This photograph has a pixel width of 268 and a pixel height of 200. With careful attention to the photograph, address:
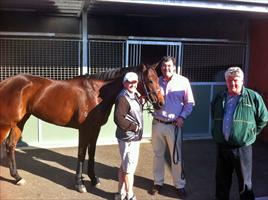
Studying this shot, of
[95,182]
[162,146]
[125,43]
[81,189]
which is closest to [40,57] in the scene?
[125,43]

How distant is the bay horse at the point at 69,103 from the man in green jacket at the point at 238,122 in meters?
1.32

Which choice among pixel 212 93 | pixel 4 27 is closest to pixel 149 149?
pixel 212 93

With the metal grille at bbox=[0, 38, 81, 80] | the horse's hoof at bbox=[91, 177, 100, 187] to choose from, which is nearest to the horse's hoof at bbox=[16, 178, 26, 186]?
the horse's hoof at bbox=[91, 177, 100, 187]

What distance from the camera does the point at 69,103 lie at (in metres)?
4.54

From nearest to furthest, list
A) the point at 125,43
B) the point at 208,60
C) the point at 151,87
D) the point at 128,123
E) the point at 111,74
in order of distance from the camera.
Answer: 1. the point at 128,123
2. the point at 151,87
3. the point at 111,74
4. the point at 125,43
5. the point at 208,60

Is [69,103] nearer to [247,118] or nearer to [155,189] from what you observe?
[155,189]

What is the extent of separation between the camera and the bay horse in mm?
4453

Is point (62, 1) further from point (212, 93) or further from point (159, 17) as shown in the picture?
point (212, 93)

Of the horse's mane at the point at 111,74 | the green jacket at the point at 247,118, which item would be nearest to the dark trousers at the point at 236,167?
the green jacket at the point at 247,118

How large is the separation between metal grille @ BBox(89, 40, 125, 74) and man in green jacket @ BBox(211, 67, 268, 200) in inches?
125

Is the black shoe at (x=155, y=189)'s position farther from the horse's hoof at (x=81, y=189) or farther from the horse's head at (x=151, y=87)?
the horse's head at (x=151, y=87)

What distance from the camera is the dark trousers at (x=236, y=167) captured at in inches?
138

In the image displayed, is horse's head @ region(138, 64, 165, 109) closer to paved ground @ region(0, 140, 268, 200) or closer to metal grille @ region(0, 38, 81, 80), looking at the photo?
paved ground @ region(0, 140, 268, 200)

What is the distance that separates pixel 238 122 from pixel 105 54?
3.57 metres
